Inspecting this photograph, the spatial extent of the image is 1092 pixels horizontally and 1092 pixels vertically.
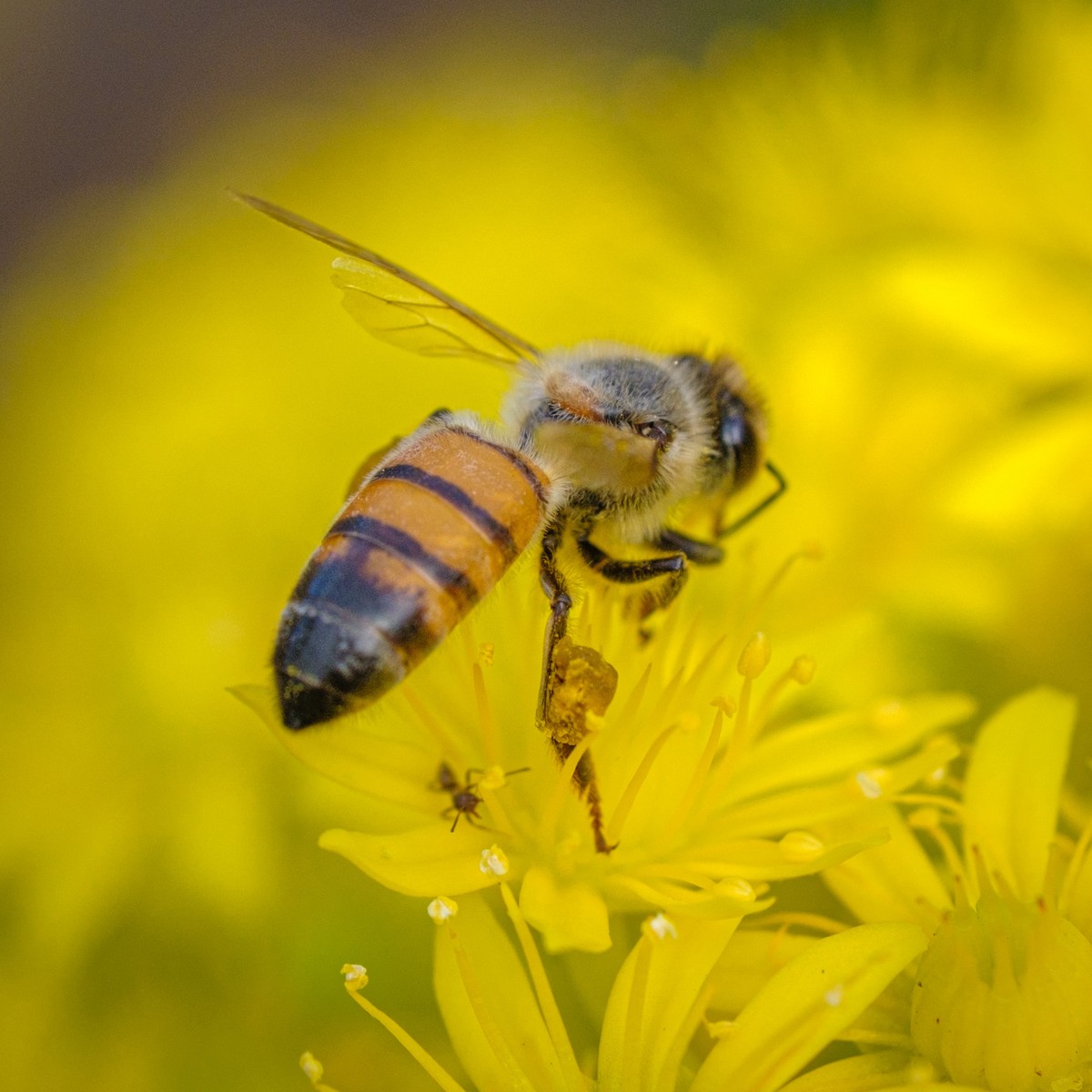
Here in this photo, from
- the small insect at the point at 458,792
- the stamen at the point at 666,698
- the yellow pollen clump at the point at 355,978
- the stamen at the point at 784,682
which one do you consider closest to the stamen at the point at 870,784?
the stamen at the point at 784,682

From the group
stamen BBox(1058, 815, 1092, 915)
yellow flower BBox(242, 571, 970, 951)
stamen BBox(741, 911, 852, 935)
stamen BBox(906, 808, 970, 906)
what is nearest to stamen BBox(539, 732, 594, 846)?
yellow flower BBox(242, 571, 970, 951)

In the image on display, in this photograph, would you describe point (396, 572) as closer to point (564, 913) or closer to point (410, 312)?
point (564, 913)

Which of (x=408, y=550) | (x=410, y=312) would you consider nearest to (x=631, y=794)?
(x=408, y=550)

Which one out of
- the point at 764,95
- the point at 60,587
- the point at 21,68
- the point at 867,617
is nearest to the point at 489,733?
the point at 867,617

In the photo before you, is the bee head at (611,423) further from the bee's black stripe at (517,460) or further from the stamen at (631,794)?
the stamen at (631,794)

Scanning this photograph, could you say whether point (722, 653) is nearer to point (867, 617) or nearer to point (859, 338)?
point (867, 617)

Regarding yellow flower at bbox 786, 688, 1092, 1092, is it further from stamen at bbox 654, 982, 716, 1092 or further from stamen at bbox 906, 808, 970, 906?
stamen at bbox 654, 982, 716, 1092
